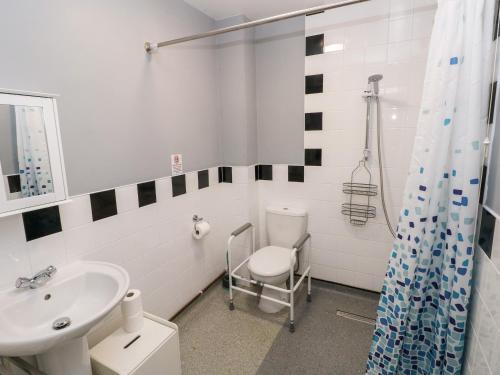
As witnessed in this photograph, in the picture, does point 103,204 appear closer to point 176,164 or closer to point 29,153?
point 29,153

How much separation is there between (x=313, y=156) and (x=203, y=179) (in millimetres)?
953

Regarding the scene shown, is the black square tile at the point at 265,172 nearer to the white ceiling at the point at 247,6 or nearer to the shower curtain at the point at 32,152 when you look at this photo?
the white ceiling at the point at 247,6

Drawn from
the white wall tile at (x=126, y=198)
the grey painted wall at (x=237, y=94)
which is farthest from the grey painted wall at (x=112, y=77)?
the grey painted wall at (x=237, y=94)

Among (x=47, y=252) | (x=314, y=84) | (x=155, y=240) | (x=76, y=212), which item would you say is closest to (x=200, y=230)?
(x=155, y=240)

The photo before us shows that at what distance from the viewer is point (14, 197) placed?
1089 millimetres

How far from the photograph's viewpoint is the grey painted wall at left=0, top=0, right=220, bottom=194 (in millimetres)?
1187

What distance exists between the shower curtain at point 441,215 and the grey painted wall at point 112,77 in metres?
1.50

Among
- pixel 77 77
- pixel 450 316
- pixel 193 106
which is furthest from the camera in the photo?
pixel 193 106

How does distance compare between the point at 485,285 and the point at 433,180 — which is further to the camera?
the point at 433,180

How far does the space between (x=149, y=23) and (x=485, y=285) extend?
210 cm

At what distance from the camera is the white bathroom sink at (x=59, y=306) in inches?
35.9

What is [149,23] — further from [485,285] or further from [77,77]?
[485,285]

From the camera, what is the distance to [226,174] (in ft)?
8.12

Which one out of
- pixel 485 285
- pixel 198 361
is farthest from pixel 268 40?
pixel 198 361
